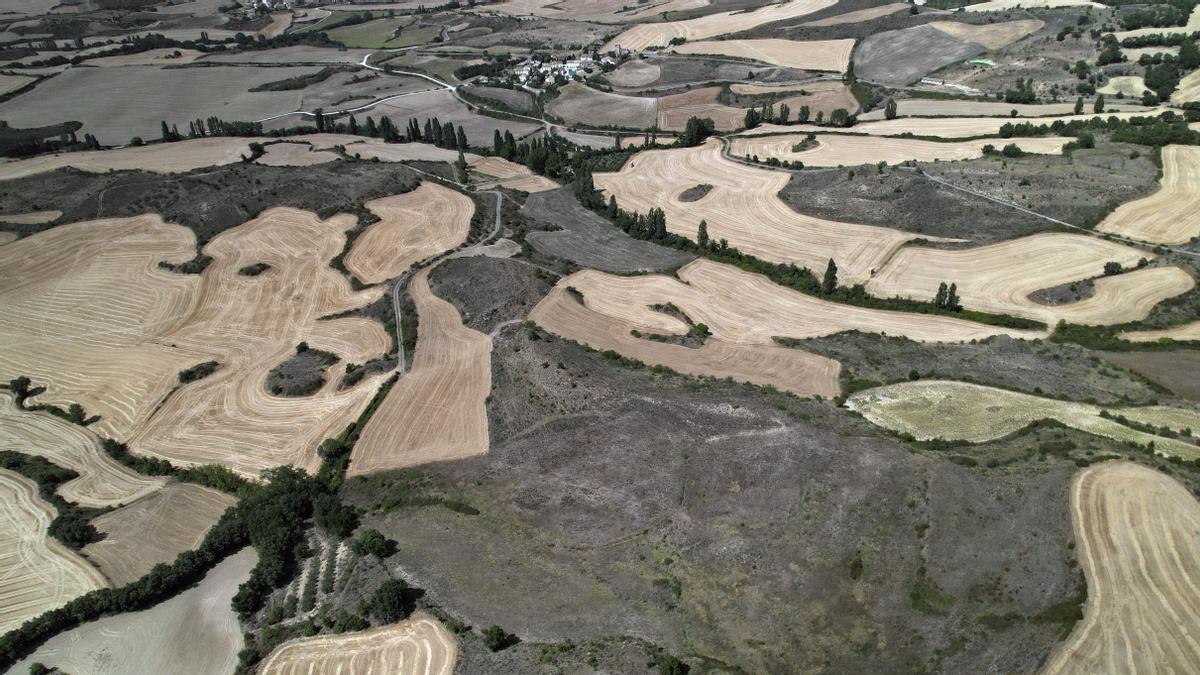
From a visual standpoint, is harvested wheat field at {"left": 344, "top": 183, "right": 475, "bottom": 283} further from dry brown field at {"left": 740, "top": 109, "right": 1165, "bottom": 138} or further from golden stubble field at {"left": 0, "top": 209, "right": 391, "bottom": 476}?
dry brown field at {"left": 740, "top": 109, "right": 1165, "bottom": 138}

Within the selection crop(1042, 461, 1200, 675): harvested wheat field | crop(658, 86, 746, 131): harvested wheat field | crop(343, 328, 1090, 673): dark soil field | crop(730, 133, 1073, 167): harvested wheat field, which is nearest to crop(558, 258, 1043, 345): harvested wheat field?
crop(343, 328, 1090, 673): dark soil field

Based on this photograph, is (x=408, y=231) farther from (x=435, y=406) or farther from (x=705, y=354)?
(x=705, y=354)

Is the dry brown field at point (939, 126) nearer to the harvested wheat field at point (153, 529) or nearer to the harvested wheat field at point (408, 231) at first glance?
the harvested wheat field at point (408, 231)

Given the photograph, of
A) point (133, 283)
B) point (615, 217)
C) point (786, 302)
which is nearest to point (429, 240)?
point (615, 217)

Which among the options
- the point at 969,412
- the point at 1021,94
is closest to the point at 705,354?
the point at 969,412

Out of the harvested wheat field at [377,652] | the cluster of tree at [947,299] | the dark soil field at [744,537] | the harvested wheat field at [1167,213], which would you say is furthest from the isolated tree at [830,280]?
the harvested wheat field at [377,652]

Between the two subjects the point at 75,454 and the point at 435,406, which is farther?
the point at 435,406
